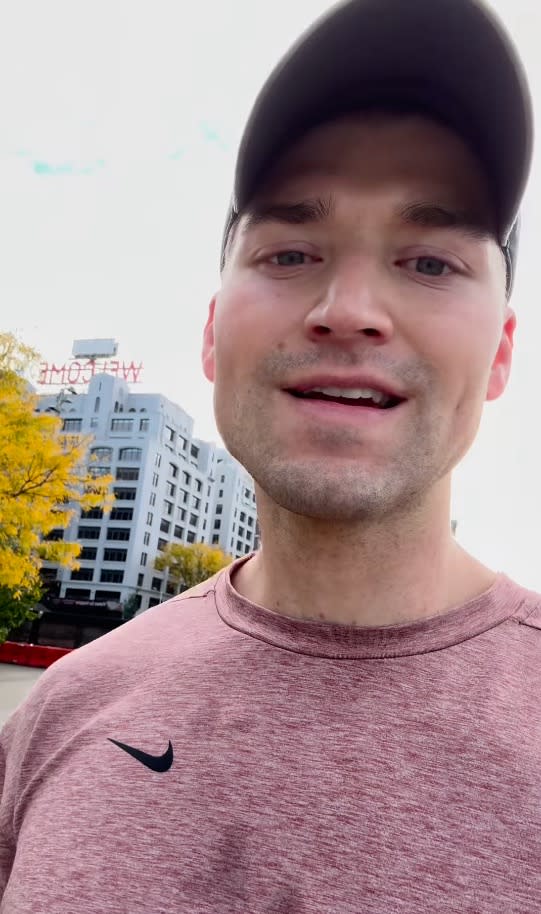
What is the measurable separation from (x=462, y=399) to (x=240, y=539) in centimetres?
6528

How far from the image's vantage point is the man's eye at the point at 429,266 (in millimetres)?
1218

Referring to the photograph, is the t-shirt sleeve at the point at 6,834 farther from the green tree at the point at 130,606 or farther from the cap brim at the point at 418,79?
the green tree at the point at 130,606

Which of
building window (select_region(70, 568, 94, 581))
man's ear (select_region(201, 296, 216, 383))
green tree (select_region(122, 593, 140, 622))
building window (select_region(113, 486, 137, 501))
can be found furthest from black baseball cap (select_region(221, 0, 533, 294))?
building window (select_region(70, 568, 94, 581))

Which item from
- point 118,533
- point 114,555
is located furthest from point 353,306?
point 114,555

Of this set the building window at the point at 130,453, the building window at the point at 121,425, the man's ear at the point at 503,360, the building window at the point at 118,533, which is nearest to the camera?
the man's ear at the point at 503,360

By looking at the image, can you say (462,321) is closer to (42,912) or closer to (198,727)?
(198,727)

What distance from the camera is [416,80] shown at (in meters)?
1.26

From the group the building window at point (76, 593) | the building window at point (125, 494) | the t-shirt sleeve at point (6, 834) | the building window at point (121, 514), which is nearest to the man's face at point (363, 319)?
the t-shirt sleeve at point (6, 834)

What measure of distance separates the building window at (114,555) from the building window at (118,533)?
93 centimetres

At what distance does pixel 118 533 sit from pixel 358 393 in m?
51.9

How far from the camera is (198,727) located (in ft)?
4.06

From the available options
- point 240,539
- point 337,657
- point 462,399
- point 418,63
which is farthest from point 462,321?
point 240,539

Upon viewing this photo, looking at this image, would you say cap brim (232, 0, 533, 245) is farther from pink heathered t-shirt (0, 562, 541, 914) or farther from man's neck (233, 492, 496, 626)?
pink heathered t-shirt (0, 562, 541, 914)

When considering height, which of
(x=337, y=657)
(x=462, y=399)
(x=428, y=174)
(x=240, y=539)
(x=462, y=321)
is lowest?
(x=337, y=657)
